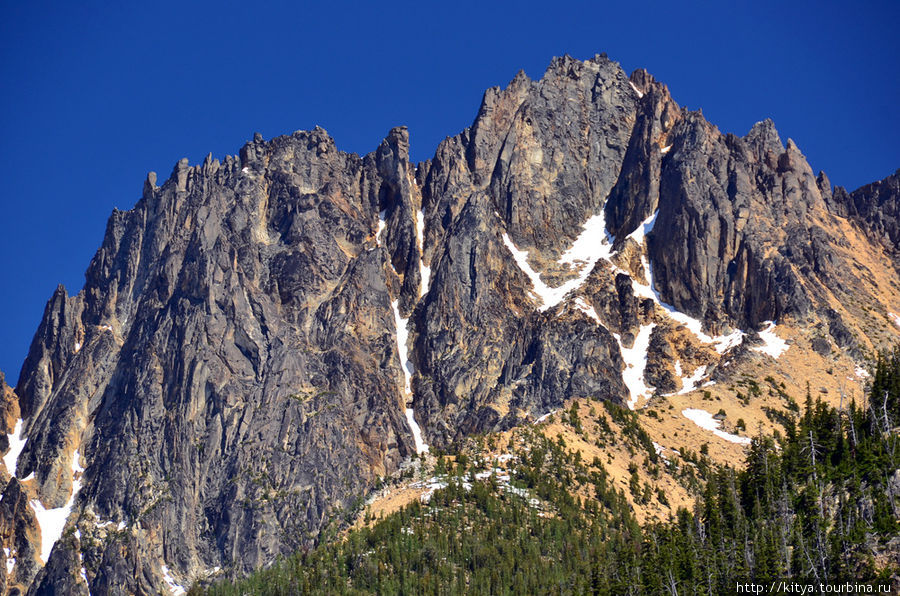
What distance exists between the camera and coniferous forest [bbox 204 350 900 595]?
119 metres

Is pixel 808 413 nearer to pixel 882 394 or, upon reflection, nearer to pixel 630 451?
pixel 882 394

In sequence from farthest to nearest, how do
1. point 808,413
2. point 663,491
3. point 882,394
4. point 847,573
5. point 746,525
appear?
point 663,491
point 808,413
point 882,394
point 746,525
point 847,573

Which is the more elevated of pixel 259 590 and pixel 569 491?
pixel 569 491

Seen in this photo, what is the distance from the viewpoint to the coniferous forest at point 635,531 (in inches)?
4685

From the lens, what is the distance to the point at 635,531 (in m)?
158

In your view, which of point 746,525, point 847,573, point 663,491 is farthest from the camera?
point 663,491

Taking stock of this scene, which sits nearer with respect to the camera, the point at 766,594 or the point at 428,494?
the point at 766,594

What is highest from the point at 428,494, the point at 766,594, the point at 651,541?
the point at 428,494

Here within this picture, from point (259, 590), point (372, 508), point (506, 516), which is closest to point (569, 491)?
point (506, 516)

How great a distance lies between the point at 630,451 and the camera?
192 meters

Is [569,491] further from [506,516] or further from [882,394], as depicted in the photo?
[882,394]

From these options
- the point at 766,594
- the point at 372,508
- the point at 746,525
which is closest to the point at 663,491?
the point at 372,508

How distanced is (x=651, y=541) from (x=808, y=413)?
104ft

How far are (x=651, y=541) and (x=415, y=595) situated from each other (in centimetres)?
2760
